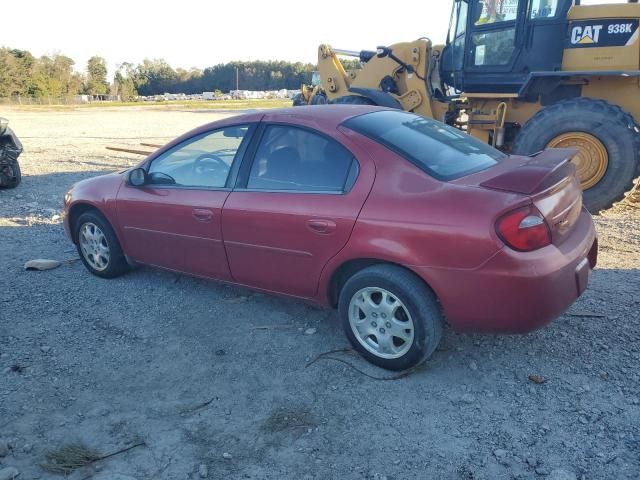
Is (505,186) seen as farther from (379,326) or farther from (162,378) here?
(162,378)

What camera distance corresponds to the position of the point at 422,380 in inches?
131

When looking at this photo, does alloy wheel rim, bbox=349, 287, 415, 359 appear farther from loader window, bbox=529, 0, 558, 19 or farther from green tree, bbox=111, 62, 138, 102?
green tree, bbox=111, 62, 138, 102

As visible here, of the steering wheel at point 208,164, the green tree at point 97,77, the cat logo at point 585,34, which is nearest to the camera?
the steering wheel at point 208,164

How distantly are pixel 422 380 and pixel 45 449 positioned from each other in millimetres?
2155

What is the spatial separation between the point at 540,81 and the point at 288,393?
633 centimetres

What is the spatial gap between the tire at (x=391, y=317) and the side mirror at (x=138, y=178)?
2.13 m

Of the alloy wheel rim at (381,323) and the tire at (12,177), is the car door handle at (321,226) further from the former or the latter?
the tire at (12,177)

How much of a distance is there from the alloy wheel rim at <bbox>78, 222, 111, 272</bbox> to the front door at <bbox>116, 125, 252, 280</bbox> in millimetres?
378

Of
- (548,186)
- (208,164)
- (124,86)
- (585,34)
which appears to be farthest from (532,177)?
(124,86)

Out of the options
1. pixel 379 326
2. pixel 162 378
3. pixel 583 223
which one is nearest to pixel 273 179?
pixel 379 326

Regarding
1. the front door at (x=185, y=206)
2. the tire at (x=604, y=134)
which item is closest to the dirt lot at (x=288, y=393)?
the front door at (x=185, y=206)

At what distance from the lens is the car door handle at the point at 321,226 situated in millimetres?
3418

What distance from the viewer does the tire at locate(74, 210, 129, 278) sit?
4977mm

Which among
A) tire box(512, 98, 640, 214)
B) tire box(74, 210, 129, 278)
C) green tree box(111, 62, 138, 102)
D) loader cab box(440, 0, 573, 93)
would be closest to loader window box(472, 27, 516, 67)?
loader cab box(440, 0, 573, 93)
